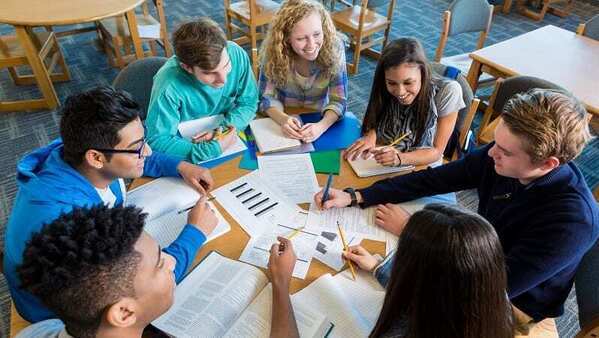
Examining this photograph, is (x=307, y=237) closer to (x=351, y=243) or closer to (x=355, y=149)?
(x=351, y=243)

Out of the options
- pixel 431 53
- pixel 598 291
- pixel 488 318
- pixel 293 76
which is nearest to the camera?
pixel 488 318

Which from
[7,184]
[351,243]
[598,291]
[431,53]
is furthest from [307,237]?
[431,53]

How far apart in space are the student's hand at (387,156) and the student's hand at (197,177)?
0.63 meters

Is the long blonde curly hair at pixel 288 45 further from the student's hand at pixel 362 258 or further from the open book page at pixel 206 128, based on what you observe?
the student's hand at pixel 362 258

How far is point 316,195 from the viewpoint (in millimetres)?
1301

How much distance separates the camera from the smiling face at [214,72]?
1.50 metres

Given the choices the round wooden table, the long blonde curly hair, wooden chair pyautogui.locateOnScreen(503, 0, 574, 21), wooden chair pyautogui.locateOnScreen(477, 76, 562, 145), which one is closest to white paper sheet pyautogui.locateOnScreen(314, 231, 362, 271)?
the long blonde curly hair

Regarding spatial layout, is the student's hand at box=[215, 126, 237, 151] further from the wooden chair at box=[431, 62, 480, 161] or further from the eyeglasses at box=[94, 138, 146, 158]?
the wooden chair at box=[431, 62, 480, 161]

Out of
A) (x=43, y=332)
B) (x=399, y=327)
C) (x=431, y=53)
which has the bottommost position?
(x=431, y=53)

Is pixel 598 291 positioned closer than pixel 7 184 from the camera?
Yes

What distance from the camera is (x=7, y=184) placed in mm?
2438

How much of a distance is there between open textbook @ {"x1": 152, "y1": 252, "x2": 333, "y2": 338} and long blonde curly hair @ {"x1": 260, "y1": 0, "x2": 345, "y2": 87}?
1.01 metres

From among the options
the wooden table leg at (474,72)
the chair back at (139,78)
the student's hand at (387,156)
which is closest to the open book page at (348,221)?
the student's hand at (387,156)

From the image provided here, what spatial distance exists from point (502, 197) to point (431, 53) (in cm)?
296
